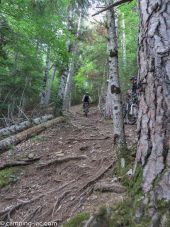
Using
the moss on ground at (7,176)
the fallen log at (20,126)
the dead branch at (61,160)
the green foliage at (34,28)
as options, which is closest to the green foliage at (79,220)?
the moss on ground at (7,176)

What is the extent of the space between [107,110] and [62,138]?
6240mm

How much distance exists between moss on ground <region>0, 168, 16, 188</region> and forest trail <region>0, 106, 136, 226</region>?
0.10 metres

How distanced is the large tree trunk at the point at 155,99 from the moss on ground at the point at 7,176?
12.6ft

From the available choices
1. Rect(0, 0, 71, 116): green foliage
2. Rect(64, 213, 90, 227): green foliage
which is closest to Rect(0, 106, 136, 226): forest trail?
Rect(64, 213, 90, 227): green foliage

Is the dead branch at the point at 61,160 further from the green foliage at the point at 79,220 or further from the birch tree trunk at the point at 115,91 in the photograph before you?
the green foliage at the point at 79,220

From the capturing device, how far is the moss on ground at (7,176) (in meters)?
6.74

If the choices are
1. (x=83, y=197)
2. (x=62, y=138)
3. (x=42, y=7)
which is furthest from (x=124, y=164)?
(x=42, y=7)

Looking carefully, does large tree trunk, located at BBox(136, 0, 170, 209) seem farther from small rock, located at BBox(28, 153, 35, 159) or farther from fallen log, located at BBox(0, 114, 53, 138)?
fallen log, located at BBox(0, 114, 53, 138)

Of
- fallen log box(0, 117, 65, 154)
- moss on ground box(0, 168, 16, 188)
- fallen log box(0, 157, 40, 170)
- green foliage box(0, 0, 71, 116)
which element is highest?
green foliage box(0, 0, 71, 116)

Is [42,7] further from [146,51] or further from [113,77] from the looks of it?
[146,51]

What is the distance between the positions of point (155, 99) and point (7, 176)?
4.56m

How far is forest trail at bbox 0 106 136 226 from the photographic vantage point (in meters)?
5.02

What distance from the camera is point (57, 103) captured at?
13.6m

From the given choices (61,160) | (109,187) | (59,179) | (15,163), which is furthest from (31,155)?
(109,187)
